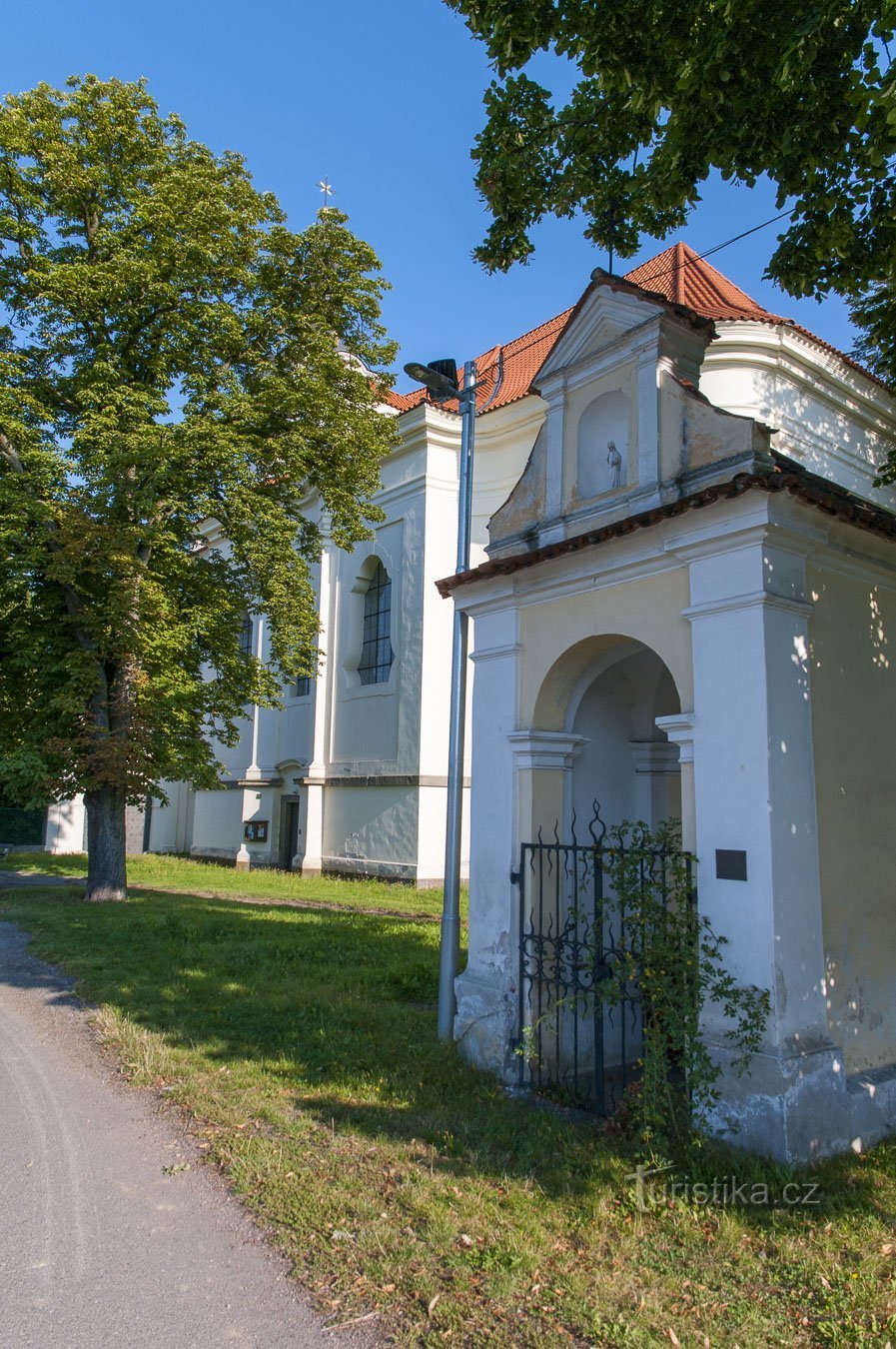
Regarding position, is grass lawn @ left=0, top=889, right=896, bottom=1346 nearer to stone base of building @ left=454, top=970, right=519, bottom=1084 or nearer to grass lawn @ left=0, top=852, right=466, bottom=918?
stone base of building @ left=454, top=970, right=519, bottom=1084

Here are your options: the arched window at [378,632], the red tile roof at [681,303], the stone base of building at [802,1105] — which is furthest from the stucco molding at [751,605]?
the arched window at [378,632]

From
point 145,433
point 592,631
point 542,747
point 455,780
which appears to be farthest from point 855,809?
point 145,433

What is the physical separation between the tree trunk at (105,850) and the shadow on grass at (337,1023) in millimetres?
957

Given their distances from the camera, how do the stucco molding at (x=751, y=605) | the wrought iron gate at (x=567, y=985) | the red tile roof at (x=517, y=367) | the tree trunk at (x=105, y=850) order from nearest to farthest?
the stucco molding at (x=751, y=605)
the wrought iron gate at (x=567, y=985)
the tree trunk at (x=105, y=850)
the red tile roof at (x=517, y=367)

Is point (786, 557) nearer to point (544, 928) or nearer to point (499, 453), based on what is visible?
point (544, 928)

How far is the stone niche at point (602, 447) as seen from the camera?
652 cm

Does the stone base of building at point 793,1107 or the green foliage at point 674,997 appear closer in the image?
the stone base of building at point 793,1107

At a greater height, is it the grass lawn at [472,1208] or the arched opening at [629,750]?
the arched opening at [629,750]

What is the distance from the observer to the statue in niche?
6.48 meters

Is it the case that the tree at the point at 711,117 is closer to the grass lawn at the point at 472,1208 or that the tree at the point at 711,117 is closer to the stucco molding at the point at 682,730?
the stucco molding at the point at 682,730

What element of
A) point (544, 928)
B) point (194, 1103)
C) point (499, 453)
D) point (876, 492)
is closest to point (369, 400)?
point (499, 453)

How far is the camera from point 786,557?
5.26 meters

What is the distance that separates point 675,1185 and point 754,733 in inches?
92.2

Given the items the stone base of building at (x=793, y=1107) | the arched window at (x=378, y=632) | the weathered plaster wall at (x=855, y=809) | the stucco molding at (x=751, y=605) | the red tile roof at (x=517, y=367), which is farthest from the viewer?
the arched window at (x=378, y=632)
